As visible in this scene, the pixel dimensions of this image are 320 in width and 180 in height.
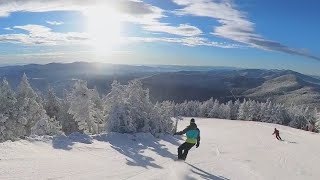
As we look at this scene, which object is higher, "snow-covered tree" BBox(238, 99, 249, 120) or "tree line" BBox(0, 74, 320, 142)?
"tree line" BBox(0, 74, 320, 142)

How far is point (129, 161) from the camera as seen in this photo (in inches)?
587

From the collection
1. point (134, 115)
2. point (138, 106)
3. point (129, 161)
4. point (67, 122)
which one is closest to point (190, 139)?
point (129, 161)

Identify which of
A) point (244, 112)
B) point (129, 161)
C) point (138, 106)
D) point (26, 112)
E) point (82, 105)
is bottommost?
point (244, 112)

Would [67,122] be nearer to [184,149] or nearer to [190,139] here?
[184,149]

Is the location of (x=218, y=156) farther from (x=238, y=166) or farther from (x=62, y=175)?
(x=62, y=175)

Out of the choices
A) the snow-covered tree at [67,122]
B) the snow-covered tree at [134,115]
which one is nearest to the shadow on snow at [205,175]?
the snow-covered tree at [134,115]

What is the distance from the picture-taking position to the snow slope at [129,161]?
11.9 m

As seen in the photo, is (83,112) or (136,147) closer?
(136,147)

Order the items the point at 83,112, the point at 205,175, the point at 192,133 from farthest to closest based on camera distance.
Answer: the point at 83,112
the point at 192,133
the point at 205,175

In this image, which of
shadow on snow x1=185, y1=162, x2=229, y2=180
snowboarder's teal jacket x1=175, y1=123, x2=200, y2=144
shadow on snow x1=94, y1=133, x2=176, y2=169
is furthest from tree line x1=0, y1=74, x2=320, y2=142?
shadow on snow x1=185, y1=162, x2=229, y2=180

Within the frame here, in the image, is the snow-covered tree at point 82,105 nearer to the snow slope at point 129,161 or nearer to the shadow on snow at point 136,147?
the shadow on snow at point 136,147

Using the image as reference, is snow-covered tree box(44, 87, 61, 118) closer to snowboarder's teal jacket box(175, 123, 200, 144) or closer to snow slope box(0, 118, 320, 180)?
snow slope box(0, 118, 320, 180)

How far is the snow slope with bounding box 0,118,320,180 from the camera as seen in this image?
11.9 meters

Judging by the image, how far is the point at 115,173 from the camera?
40.5 feet
